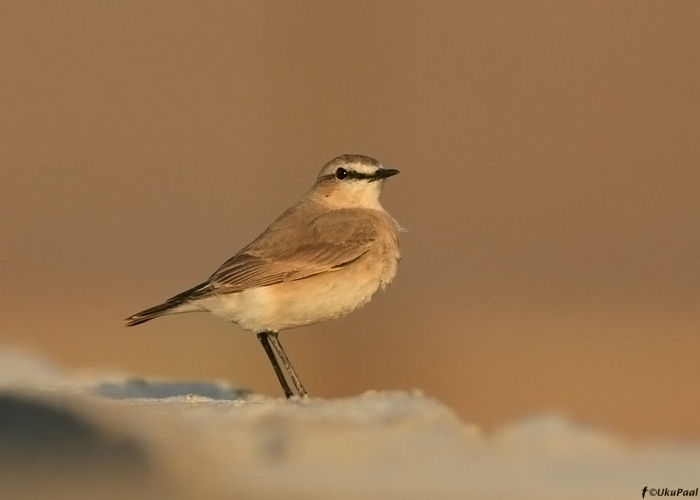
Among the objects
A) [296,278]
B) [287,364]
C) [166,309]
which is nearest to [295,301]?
[296,278]

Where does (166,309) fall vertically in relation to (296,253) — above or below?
below

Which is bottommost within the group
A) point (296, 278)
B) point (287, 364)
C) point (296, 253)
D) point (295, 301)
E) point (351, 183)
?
point (287, 364)

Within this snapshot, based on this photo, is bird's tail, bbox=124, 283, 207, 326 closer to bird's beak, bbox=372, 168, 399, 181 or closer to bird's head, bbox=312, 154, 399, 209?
bird's head, bbox=312, 154, 399, 209

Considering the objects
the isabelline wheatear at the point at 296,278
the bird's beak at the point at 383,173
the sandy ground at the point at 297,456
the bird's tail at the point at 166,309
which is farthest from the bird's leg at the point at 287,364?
the sandy ground at the point at 297,456

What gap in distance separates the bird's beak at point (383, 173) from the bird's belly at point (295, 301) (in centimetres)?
97

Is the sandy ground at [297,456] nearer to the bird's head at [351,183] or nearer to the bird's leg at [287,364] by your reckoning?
the bird's leg at [287,364]

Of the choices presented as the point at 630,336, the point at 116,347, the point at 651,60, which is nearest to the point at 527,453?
the point at 116,347

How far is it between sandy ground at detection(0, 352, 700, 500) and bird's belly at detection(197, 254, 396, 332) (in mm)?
2292

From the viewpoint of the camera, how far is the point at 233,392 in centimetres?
761

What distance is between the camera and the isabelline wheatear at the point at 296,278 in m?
8.09

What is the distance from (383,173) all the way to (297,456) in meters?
4.60

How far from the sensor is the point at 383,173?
9.05 meters

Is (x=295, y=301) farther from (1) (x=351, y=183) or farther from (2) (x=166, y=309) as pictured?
(1) (x=351, y=183)

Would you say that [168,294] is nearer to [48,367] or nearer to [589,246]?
[589,246]
